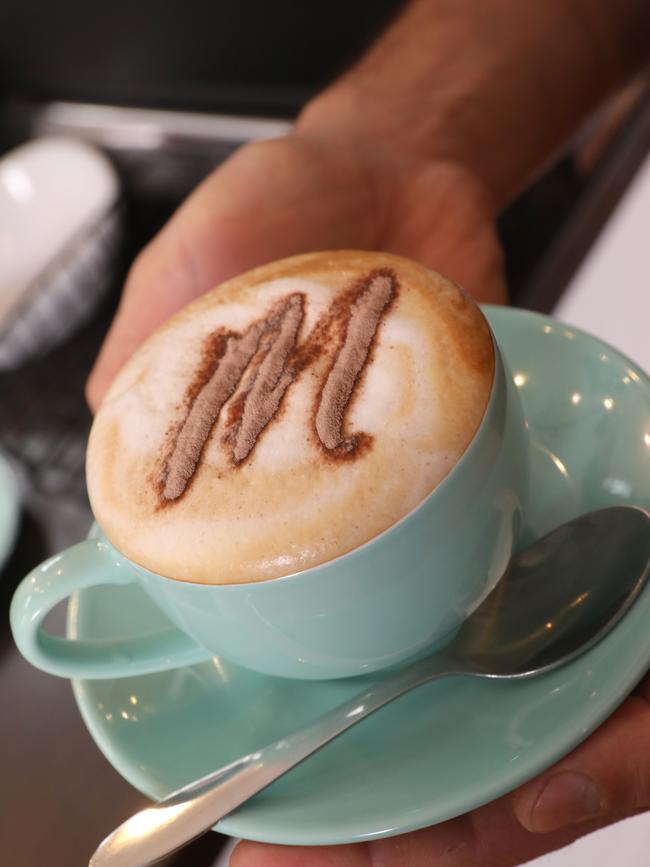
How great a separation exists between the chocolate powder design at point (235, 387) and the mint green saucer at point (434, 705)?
15 centimetres

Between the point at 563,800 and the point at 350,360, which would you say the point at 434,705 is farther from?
the point at 350,360

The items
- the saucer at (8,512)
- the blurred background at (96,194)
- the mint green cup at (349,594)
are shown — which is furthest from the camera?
the saucer at (8,512)

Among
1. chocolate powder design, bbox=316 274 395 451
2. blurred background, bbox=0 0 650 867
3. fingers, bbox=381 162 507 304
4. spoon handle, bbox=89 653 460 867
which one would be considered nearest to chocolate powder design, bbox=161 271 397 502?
chocolate powder design, bbox=316 274 395 451

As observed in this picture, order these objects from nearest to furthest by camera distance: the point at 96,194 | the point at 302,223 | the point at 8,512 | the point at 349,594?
the point at 349,594, the point at 8,512, the point at 302,223, the point at 96,194

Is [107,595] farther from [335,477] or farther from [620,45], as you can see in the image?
[620,45]

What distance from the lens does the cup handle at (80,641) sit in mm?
446

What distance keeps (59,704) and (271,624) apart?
12.0 inches

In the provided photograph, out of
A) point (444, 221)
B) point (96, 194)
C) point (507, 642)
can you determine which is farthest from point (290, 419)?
point (96, 194)

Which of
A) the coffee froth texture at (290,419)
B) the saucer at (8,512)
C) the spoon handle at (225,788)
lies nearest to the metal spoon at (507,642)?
the spoon handle at (225,788)

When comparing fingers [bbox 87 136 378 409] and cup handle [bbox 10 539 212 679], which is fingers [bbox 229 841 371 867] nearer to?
cup handle [bbox 10 539 212 679]

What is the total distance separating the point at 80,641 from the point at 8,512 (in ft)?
1.00

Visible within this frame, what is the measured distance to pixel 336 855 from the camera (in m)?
0.46

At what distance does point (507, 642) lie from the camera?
0.46 meters

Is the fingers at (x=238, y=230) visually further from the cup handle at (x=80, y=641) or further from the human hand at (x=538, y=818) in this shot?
the human hand at (x=538, y=818)
